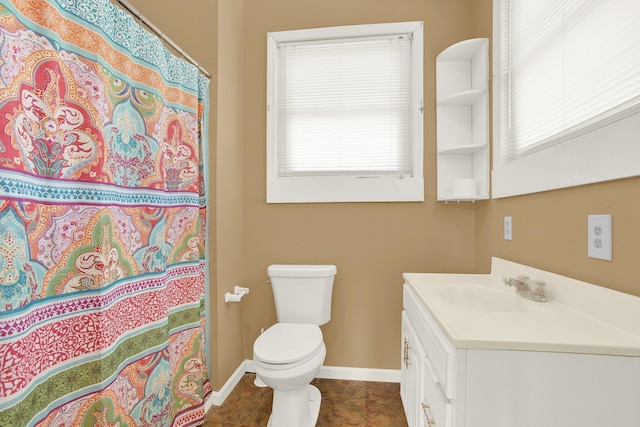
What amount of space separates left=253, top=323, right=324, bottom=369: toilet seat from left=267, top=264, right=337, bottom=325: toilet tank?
0.12 m

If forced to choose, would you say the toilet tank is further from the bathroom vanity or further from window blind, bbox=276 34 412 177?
the bathroom vanity

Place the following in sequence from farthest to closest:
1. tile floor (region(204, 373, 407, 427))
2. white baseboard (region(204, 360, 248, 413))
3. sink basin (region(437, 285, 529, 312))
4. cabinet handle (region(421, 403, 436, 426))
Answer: white baseboard (region(204, 360, 248, 413)), tile floor (region(204, 373, 407, 427)), sink basin (region(437, 285, 529, 312)), cabinet handle (region(421, 403, 436, 426))

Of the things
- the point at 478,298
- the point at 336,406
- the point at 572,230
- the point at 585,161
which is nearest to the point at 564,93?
the point at 585,161

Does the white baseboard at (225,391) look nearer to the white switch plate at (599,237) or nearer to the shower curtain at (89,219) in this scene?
the shower curtain at (89,219)

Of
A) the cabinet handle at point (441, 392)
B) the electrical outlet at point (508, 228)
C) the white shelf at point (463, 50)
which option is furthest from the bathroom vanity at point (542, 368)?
the white shelf at point (463, 50)

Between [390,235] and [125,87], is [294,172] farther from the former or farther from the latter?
[125,87]

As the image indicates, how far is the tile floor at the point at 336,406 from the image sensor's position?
5.05 ft

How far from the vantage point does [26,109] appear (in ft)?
2.47

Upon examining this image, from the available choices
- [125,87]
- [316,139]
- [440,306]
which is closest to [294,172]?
[316,139]

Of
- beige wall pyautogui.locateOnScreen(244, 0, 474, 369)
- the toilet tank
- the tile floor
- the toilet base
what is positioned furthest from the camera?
beige wall pyautogui.locateOnScreen(244, 0, 474, 369)

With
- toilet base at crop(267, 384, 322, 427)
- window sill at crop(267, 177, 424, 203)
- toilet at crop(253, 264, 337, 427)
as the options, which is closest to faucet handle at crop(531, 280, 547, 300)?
window sill at crop(267, 177, 424, 203)

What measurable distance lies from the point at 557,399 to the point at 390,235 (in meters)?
1.25

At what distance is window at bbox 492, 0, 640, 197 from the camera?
0.82 metres

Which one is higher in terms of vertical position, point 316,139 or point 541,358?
point 316,139
